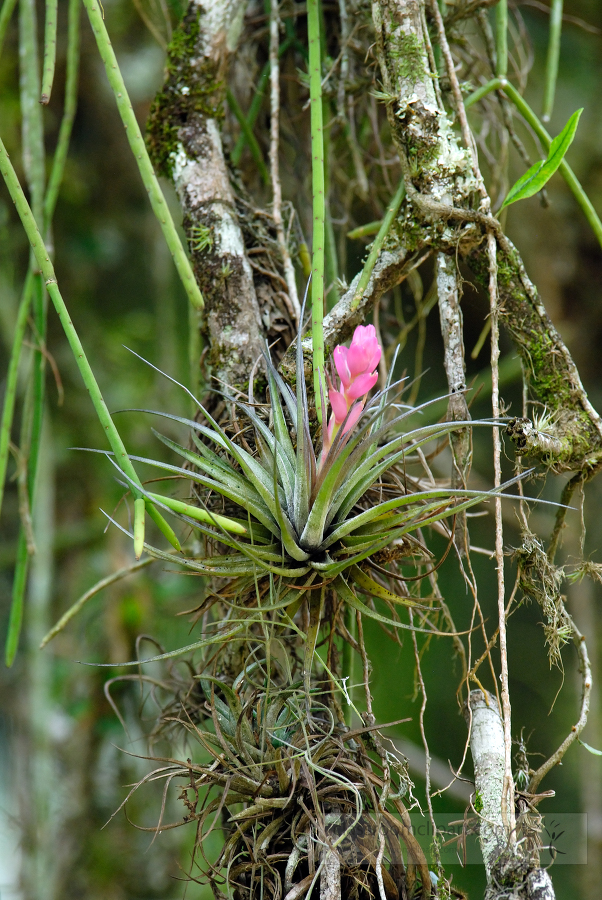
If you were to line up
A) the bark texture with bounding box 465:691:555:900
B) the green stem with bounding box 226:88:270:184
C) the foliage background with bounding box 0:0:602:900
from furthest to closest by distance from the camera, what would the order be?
the foliage background with bounding box 0:0:602:900, the green stem with bounding box 226:88:270:184, the bark texture with bounding box 465:691:555:900

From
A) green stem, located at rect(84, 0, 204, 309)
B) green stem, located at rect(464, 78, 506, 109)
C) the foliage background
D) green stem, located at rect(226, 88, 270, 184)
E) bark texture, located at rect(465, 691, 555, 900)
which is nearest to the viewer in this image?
bark texture, located at rect(465, 691, 555, 900)

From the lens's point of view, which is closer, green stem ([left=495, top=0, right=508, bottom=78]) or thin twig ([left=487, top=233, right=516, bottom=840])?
thin twig ([left=487, top=233, right=516, bottom=840])

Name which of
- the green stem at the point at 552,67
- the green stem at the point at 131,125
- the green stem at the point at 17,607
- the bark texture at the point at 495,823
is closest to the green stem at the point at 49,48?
the green stem at the point at 131,125

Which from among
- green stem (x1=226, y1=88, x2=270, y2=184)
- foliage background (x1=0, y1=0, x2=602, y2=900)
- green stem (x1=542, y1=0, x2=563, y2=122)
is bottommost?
foliage background (x1=0, y1=0, x2=602, y2=900)

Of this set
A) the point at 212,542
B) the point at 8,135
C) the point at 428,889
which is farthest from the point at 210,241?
the point at 8,135

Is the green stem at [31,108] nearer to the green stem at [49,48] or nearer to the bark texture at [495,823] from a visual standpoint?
the green stem at [49,48]

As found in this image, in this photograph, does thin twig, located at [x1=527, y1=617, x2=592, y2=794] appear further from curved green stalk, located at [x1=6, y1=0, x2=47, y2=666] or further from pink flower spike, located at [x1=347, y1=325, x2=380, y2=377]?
curved green stalk, located at [x1=6, y1=0, x2=47, y2=666]

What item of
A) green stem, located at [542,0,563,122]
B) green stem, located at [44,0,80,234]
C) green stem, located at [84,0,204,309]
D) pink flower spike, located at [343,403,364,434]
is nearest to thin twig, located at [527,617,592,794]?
pink flower spike, located at [343,403,364,434]
